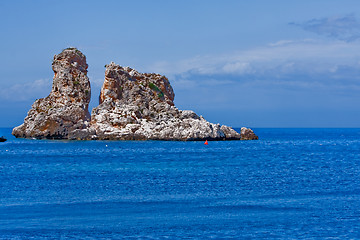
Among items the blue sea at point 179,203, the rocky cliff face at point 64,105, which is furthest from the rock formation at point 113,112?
the blue sea at point 179,203

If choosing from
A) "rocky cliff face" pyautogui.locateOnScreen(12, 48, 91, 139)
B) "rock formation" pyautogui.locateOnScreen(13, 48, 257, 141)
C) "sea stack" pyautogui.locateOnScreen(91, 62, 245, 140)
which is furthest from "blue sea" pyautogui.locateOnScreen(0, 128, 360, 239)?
"rocky cliff face" pyautogui.locateOnScreen(12, 48, 91, 139)

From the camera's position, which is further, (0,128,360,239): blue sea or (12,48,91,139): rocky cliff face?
(12,48,91,139): rocky cliff face

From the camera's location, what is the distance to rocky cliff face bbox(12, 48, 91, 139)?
335 ft

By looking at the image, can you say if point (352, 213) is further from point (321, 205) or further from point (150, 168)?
point (150, 168)

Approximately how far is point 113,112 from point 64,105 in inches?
385

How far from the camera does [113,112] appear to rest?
104750mm

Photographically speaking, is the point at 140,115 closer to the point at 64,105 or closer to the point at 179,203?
the point at 64,105

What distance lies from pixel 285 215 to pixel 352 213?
329 cm

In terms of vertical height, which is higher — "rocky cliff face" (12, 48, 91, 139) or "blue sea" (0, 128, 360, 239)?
"rocky cliff face" (12, 48, 91, 139)

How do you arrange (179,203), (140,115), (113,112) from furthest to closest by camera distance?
(140,115), (113,112), (179,203)

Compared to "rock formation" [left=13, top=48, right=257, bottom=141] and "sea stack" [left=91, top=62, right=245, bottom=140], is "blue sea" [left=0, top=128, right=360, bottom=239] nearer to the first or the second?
"sea stack" [left=91, top=62, right=245, bottom=140]

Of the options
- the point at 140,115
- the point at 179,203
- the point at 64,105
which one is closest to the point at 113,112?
the point at 140,115

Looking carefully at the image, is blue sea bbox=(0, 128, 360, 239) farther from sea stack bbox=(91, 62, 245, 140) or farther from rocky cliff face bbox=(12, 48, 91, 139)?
rocky cliff face bbox=(12, 48, 91, 139)

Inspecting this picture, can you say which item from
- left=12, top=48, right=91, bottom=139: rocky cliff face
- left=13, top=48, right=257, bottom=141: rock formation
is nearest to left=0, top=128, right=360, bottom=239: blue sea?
left=13, top=48, right=257, bottom=141: rock formation
